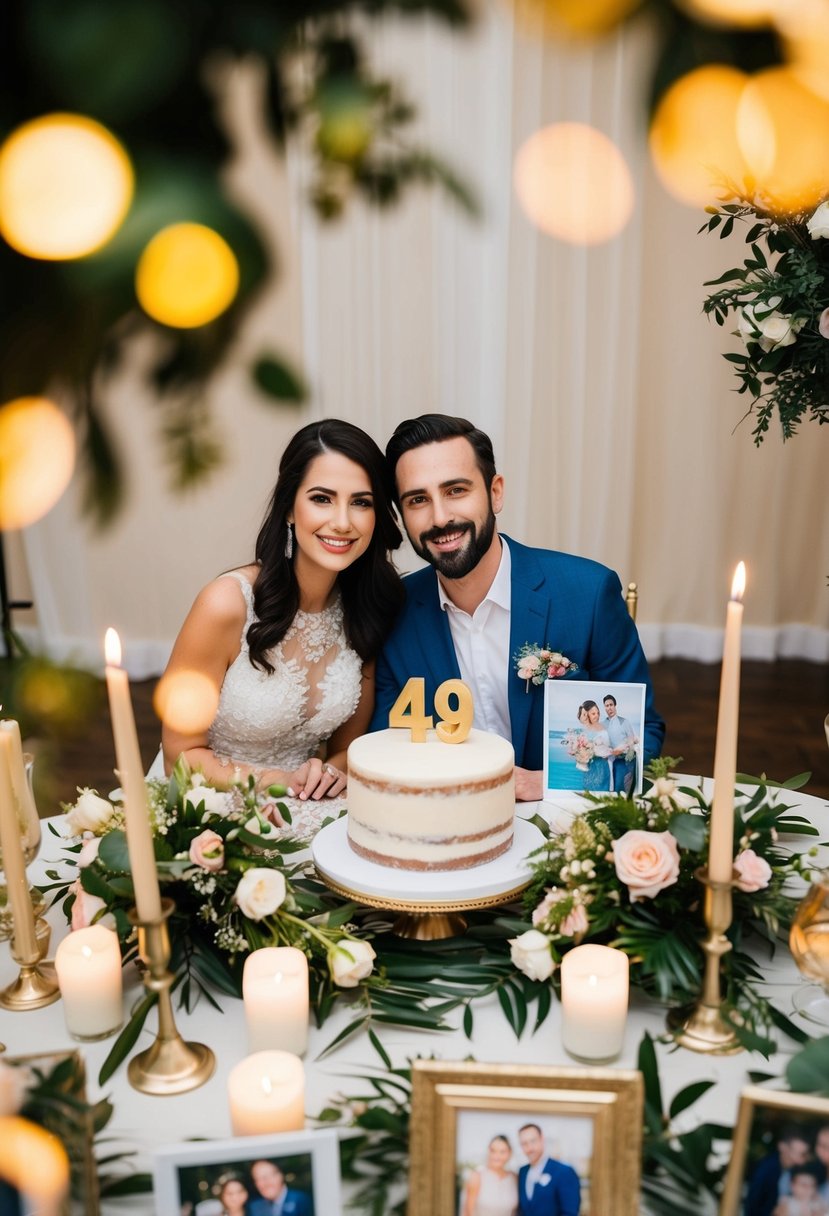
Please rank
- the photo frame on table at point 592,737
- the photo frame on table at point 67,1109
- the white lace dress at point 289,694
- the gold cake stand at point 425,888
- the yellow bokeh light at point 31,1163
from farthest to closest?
1. the white lace dress at point 289,694
2. the photo frame on table at point 592,737
3. the gold cake stand at point 425,888
4. the photo frame on table at point 67,1109
5. the yellow bokeh light at point 31,1163

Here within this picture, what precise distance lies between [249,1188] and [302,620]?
2006mm

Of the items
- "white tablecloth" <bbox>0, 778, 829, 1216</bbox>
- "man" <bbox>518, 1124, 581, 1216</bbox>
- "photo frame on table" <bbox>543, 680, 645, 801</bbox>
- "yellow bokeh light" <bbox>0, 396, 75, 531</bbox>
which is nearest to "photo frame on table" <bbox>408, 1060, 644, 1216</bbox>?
"man" <bbox>518, 1124, 581, 1216</bbox>

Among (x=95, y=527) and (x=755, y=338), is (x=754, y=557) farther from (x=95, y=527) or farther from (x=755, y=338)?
(x=95, y=527)

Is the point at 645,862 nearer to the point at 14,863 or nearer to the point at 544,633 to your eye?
the point at 14,863

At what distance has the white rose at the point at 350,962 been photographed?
1349 mm

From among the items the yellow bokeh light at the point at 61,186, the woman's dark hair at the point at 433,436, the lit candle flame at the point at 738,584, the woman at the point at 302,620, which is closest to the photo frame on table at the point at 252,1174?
the lit candle flame at the point at 738,584

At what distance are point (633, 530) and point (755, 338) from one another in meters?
4.48

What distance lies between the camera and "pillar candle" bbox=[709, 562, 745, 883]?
118 centimetres

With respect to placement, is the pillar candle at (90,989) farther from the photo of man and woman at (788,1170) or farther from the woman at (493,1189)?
the photo of man and woman at (788,1170)

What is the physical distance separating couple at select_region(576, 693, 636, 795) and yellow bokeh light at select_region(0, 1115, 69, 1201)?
4.16 ft

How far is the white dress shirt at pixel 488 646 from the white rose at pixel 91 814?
1439 millimetres

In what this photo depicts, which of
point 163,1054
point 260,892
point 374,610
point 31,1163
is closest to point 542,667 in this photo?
point 374,610

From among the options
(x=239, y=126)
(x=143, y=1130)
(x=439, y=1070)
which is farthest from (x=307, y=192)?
(x=143, y=1130)

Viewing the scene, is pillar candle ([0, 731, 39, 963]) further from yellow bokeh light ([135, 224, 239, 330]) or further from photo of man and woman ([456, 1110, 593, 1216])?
yellow bokeh light ([135, 224, 239, 330])
